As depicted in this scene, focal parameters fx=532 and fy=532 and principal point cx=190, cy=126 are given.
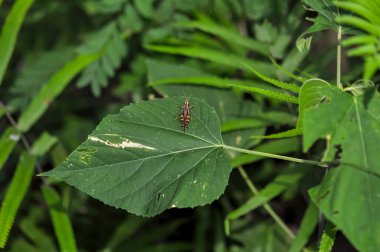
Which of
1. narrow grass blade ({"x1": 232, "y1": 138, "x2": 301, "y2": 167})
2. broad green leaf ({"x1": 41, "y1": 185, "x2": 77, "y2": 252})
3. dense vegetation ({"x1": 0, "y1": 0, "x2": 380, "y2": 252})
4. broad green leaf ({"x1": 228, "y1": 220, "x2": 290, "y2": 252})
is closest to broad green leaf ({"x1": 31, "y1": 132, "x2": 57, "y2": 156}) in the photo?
dense vegetation ({"x1": 0, "y1": 0, "x2": 380, "y2": 252})

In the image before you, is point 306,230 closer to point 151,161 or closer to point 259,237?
point 259,237

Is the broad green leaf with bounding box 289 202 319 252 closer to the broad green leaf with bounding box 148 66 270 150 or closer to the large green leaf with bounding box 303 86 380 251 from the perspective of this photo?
the broad green leaf with bounding box 148 66 270 150

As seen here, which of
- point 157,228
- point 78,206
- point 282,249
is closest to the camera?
point 282,249

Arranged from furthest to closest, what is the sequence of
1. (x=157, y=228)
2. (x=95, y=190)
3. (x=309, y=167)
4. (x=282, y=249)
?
(x=157, y=228)
(x=282, y=249)
(x=309, y=167)
(x=95, y=190)

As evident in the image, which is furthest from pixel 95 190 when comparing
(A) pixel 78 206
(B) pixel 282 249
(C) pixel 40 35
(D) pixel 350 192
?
(C) pixel 40 35

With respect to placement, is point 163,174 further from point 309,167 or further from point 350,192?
point 309,167

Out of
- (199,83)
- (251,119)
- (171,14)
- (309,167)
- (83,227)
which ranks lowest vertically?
(83,227)

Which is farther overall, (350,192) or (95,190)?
(95,190)
